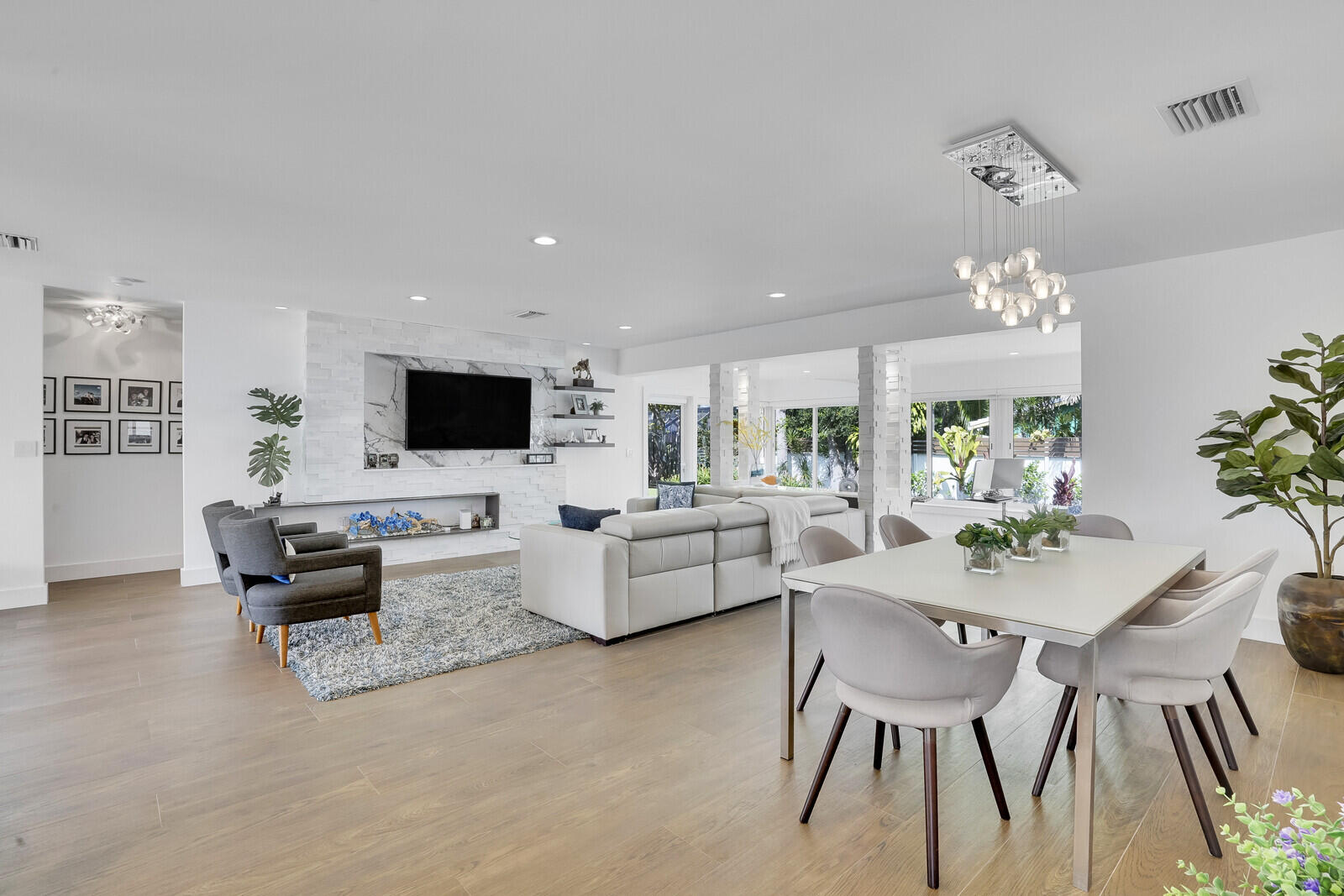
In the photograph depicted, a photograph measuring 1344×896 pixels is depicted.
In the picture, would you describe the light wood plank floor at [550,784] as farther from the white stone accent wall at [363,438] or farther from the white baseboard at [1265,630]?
the white stone accent wall at [363,438]

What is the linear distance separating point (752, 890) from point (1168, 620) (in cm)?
193

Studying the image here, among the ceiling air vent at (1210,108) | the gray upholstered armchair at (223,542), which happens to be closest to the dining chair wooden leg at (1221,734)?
the ceiling air vent at (1210,108)

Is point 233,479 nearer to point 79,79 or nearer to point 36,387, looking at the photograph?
point 36,387

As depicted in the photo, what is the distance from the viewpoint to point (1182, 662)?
6.89 ft

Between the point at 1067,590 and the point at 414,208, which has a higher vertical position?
the point at 414,208

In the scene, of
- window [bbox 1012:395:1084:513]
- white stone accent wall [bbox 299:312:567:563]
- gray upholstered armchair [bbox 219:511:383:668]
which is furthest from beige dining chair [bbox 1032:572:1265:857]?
window [bbox 1012:395:1084:513]

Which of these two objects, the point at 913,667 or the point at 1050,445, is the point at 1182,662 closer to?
the point at 913,667

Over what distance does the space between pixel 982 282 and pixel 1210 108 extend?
0.89 meters

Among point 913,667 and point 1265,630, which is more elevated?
point 913,667

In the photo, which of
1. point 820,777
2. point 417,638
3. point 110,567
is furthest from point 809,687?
point 110,567

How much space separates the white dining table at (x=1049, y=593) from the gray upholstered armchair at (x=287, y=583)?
8.45 ft

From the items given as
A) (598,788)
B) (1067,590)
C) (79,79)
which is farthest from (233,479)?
(1067,590)

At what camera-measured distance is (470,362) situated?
721 centimetres

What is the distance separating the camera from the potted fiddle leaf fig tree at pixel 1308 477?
3441 mm
